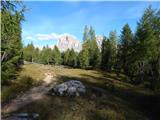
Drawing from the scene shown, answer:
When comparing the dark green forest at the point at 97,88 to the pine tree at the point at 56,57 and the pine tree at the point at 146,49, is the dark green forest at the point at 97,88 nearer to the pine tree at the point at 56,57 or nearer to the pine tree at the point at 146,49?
the pine tree at the point at 146,49

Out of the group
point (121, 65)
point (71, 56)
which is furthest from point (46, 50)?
point (121, 65)

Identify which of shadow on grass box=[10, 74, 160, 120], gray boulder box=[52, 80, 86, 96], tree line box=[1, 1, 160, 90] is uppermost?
tree line box=[1, 1, 160, 90]

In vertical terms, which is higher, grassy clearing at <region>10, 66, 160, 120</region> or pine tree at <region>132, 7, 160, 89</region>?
pine tree at <region>132, 7, 160, 89</region>

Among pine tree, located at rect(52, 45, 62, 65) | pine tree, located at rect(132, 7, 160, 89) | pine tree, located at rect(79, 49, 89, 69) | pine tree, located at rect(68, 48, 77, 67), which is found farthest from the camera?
pine tree, located at rect(52, 45, 62, 65)

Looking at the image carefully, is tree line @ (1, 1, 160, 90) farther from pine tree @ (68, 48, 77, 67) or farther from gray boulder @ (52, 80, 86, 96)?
gray boulder @ (52, 80, 86, 96)

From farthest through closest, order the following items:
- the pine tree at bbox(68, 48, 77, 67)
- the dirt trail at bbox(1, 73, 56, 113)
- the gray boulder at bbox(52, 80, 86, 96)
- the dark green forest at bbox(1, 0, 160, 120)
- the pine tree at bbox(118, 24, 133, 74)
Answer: the pine tree at bbox(68, 48, 77, 67), the pine tree at bbox(118, 24, 133, 74), the gray boulder at bbox(52, 80, 86, 96), the dirt trail at bbox(1, 73, 56, 113), the dark green forest at bbox(1, 0, 160, 120)

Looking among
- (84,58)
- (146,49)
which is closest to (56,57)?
(84,58)

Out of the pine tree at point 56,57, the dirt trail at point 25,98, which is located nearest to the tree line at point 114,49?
the dirt trail at point 25,98

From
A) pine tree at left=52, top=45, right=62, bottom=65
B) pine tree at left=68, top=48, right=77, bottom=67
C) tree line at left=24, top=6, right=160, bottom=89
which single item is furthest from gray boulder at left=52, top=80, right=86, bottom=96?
pine tree at left=52, top=45, right=62, bottom=65

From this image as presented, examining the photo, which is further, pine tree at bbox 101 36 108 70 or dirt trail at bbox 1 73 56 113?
pine tree at bbox 101 36 108 70

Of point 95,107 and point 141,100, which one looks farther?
point 141,100

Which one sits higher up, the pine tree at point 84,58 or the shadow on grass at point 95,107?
the pine tree at point 84,58

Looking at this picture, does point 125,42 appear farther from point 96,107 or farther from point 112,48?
point 96,107

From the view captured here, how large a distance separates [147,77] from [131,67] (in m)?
5.20
